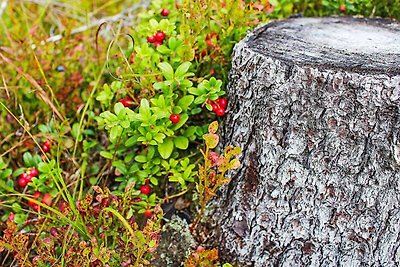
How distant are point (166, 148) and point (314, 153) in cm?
54

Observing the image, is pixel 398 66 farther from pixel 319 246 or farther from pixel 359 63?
pixel 319 246

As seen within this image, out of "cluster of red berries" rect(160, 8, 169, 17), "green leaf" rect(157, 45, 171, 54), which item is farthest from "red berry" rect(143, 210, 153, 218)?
"cluster of red berries" rect(160, 8, 169, 17)

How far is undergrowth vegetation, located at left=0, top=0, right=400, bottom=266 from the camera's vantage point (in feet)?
5.95

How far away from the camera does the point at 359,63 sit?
5.66ft

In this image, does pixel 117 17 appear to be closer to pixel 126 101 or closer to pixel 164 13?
pixel 164 13

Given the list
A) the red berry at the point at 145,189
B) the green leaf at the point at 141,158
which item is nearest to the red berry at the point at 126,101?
the green leaf at the point at 141,158

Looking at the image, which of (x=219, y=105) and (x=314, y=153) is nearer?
(x=314, y=153)

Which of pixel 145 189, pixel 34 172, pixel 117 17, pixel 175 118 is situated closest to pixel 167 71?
pixel 175 118

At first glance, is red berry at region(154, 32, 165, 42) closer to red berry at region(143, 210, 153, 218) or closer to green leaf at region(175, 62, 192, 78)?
green leaf at region(175, 62, 192, 78)

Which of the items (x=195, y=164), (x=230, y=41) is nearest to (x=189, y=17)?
(x=230, y=41)

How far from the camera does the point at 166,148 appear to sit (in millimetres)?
1991

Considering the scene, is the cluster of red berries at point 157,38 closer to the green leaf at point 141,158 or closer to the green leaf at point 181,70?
the green leaf at point 181,70

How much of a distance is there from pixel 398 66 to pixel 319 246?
608 millimetres

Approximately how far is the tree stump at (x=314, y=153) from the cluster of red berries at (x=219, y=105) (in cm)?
3
